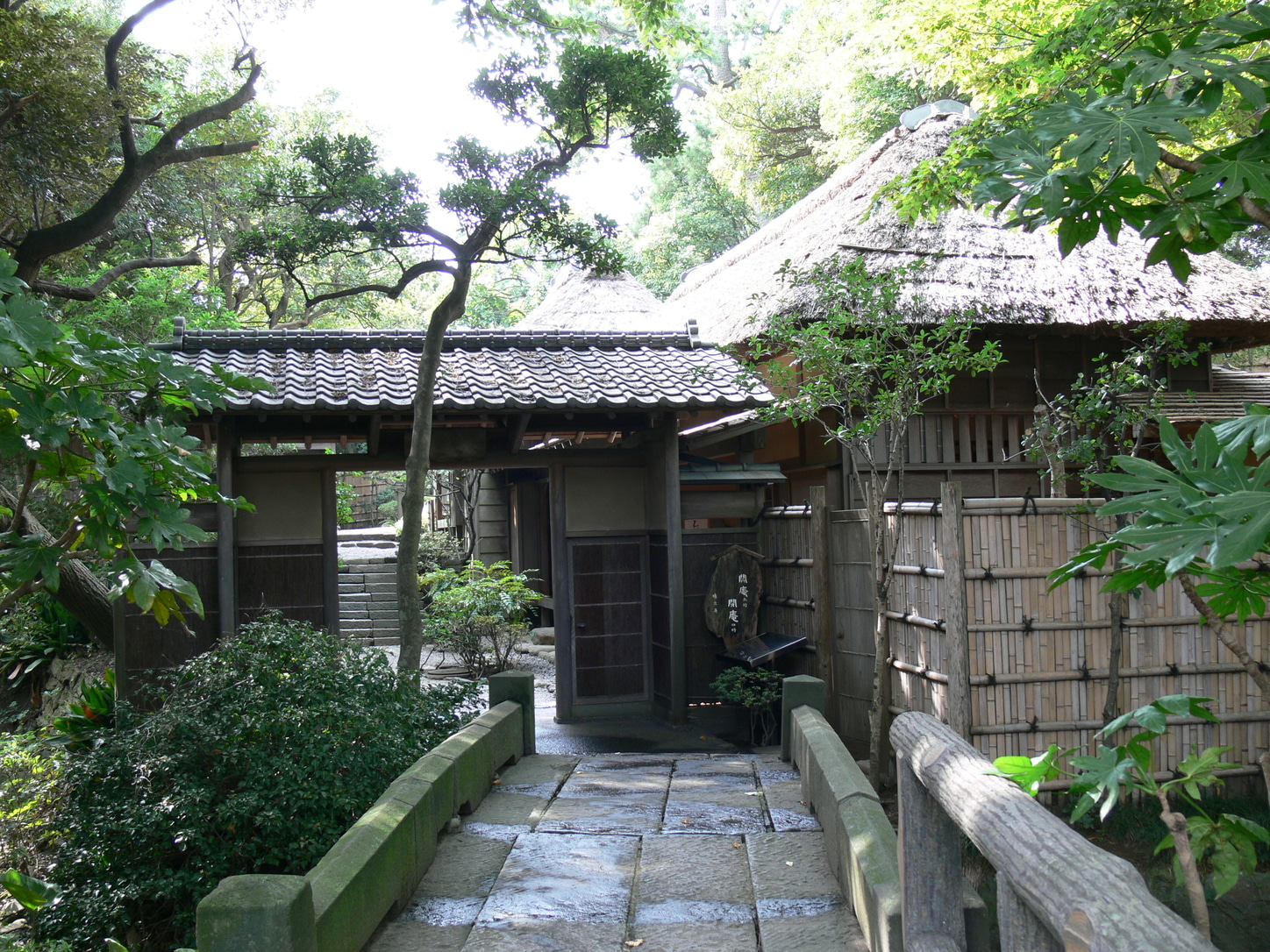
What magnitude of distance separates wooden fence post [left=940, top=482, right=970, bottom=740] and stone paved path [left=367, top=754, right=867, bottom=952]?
1.17m

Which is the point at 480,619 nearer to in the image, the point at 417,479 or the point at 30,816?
the point at 417,479

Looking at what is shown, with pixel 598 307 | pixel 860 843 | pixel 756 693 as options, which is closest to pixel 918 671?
pixel 756 693

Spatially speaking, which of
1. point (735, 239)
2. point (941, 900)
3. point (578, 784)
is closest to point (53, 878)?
point (578, 784)

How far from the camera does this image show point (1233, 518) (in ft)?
4.92

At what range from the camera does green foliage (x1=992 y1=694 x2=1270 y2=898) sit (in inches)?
77.9

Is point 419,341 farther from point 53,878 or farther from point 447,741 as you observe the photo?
point 53,878

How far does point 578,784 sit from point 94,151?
7655mm

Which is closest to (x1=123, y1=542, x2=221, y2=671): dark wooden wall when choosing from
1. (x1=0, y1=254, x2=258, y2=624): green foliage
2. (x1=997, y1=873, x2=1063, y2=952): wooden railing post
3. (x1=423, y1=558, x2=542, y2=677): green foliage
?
(x1=423, y1=558, x2=542, y2=677): green foliage

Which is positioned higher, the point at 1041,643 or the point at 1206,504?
the point at 1206,504

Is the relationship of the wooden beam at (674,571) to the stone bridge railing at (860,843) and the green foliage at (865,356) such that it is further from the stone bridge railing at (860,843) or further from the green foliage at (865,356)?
the stone bridge railing at (860,843)

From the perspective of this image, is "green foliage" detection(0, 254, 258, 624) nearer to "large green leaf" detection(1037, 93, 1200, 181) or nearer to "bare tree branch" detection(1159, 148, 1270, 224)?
"large green leaf" detection(1037, 93, 1200, 181)

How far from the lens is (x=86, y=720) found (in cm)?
777

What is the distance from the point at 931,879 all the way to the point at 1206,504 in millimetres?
1857

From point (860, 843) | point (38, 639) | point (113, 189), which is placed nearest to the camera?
point (860, 843)
